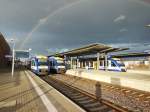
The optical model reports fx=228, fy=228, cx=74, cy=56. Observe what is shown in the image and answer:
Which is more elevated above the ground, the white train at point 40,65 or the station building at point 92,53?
the station building at point 92,53

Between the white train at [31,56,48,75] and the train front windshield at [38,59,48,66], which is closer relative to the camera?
the white train at [31,56,48,75]

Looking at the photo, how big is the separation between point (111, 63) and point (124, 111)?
38.3 meters

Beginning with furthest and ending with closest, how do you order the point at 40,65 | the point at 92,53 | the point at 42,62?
the point at 92,53 → the point at 42,62 → the point at 40,65

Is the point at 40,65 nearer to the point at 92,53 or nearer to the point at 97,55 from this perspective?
the point at 97,55

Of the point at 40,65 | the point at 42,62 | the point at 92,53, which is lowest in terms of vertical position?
the point at 40,65

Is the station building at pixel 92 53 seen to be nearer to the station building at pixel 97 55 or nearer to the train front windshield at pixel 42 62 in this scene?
the station building at pixel 97 55

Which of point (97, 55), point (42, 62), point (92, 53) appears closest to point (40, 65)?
point (42, 62)

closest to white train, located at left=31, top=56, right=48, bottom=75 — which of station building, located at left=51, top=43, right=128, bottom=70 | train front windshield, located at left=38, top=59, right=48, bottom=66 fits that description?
train front windshield, located at left=38, top=59, right=48, bottom=66

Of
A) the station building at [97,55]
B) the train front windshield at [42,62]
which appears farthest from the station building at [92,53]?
the train front windshield at [42,62]

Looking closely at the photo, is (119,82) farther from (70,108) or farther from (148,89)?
(70,108)

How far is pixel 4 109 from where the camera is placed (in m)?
9.70

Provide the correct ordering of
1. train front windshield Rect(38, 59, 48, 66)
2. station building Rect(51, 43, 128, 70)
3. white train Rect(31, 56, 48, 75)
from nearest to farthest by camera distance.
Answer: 1. station building Rect(51, 43, 128, 70)
2. white train Rect(31, 56, 48, 75)
3. train front windshield Rect(38, 59, 48, 66)

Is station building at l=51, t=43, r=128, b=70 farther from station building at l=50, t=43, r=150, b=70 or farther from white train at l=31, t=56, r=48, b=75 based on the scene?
white train at l=31, t=56, r=48, b=75

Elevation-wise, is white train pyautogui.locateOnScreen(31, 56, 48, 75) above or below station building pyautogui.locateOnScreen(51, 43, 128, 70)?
below
